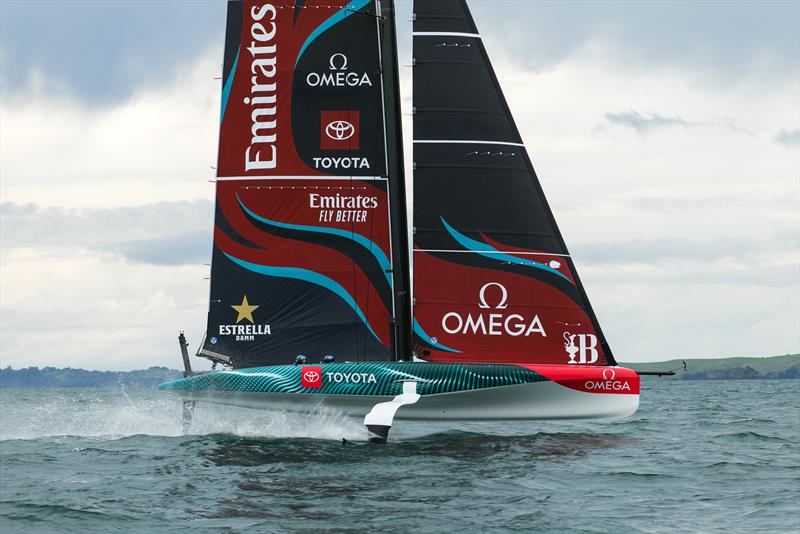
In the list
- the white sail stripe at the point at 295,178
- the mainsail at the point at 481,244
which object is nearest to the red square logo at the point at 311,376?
the mainsail at the point at 481,244

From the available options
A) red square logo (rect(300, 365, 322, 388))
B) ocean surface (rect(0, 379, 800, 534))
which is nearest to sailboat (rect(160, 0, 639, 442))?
red square logo (rect(300, 365, 322, 388))

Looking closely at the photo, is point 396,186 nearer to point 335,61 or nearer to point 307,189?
point 307,189

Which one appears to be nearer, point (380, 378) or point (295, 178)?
point (380, 378)

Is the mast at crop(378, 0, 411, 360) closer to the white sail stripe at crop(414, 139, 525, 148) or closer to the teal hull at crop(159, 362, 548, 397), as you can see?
the white sail stripe at crop(414, 139, 525, 148)

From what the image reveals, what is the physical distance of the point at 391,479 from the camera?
16.2 m

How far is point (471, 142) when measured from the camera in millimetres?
21672

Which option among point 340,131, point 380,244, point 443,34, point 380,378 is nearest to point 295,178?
point 340,131

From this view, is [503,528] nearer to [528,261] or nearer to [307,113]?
[528,261]

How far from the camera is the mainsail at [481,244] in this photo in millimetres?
21469

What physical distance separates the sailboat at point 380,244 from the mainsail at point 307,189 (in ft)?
0.10

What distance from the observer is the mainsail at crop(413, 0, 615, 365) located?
21469 mm

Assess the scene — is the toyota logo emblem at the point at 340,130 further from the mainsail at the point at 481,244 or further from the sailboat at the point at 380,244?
the mainsail at the point at 481,244

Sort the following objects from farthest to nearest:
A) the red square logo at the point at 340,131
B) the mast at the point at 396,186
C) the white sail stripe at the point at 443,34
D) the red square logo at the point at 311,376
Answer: the red square logo at the point at 340,131 → the mast at the point at 396,186 → the white sail stripe at the point at 443,34 → the red square logo at the point at 311,376

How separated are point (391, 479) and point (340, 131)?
9242 millimetres
